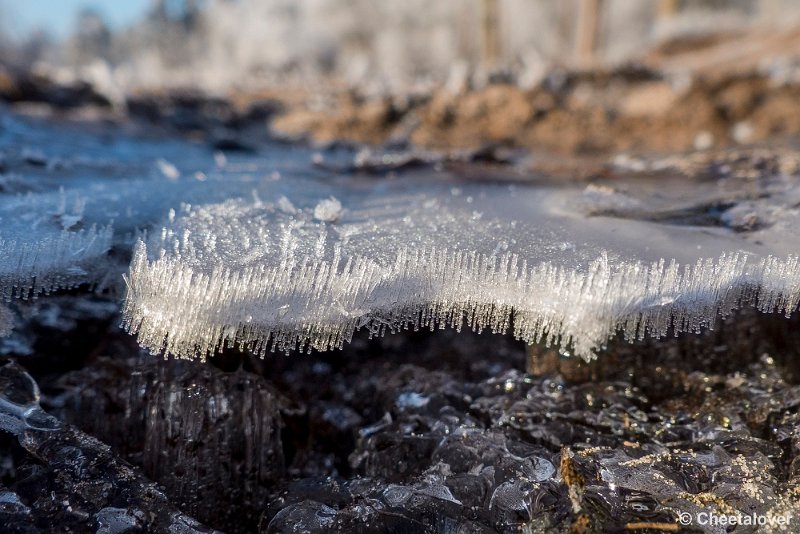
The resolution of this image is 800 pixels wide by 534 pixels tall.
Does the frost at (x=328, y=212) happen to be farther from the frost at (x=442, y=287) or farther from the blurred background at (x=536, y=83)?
the blurred background at (x=536, y=83)

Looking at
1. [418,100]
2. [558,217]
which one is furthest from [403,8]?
[558,217]

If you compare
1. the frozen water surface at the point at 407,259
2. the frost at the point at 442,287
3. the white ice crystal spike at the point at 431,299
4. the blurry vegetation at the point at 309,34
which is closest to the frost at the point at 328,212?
the frozen water surface at the point at 407,259

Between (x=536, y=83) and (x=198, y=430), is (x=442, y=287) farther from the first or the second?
(x=536, y=83)

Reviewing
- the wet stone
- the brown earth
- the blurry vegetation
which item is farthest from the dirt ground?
the blurry vegetation

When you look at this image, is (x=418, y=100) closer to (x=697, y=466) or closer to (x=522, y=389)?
(x=522, y=389)

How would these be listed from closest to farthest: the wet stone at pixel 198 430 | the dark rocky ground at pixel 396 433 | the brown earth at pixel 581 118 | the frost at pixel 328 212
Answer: the dark rocky ground at pixel 396 433
the wet stone at pixel 198 430
the frost at pixel 328 212
the brown earth at pixel 581 118

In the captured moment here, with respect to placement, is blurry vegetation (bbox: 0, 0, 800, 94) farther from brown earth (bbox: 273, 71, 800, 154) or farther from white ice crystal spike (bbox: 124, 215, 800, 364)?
white ice crystal spike (bbox: 124, 215, 800, 364)
